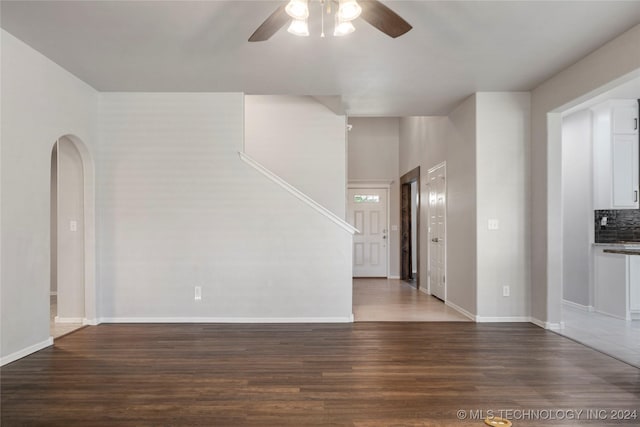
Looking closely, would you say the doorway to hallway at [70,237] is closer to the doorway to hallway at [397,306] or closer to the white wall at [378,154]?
the doorway to hallway at [397,306]

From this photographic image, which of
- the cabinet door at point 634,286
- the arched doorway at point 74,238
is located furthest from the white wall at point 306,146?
the cabinet door at point 634,286

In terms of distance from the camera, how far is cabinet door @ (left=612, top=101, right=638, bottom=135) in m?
4.73

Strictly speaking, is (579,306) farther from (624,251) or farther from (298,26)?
(298,26)

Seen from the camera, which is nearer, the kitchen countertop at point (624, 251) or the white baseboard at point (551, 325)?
the white baseboard at point (551, 325)

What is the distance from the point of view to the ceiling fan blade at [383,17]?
2134 millimetres

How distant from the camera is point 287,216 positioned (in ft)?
14.5

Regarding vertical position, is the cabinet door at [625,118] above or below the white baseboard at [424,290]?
above

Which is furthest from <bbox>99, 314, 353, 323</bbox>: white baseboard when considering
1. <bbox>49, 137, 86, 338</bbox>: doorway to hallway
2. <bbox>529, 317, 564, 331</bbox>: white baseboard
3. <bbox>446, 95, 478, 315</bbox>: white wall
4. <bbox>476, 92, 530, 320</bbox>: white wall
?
<bbox>529, 317, 564, 331</bbox>: white baseboard

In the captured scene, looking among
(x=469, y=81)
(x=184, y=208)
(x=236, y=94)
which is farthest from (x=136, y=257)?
(x=469, y=81)

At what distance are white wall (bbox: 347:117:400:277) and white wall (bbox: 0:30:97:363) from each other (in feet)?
18.2

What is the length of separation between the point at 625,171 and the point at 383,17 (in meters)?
Result: 4.31

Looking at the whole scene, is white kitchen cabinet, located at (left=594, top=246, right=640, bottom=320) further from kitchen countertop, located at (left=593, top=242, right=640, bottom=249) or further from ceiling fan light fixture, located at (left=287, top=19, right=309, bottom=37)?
ceiling fan light fixture, located at (left=287, top=19, right=309, bottom=37)

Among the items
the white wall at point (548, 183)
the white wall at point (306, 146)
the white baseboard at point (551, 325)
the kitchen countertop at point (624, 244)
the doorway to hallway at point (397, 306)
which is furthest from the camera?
the white wall at point (306, 146)

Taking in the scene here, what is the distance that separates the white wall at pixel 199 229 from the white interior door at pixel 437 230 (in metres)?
1.86
